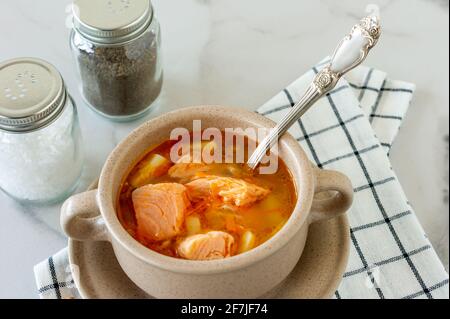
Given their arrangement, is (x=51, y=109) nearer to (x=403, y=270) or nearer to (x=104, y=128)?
(x=104, y=128)

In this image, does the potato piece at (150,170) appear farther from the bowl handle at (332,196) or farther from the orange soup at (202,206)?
the bowl handle at (332,196)

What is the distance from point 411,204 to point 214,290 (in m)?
0.49

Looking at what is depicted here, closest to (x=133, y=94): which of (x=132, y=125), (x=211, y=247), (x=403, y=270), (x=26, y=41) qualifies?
(x=132, y=125)

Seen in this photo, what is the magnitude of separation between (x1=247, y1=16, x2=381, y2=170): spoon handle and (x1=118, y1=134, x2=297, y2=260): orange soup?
0.03 meters

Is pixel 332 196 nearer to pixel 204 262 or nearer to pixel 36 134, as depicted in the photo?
pixel 204 262

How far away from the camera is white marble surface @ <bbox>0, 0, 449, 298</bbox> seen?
131 centimetres

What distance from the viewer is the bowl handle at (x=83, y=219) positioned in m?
0.97

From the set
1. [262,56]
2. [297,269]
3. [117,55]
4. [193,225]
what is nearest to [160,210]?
[193,225]

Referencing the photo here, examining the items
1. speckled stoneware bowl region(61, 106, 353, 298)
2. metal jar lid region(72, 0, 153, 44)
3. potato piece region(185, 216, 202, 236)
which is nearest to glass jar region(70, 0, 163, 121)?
metal jar lid region(72, 0, 153, 44)

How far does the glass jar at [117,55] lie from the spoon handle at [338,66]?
12.2 inches

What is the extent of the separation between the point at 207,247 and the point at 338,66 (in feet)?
1.00

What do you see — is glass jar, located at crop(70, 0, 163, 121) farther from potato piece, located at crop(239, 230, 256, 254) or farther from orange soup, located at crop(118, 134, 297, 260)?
potato piece, located at crop(239, 230, 256, 254)

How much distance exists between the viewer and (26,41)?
146cm

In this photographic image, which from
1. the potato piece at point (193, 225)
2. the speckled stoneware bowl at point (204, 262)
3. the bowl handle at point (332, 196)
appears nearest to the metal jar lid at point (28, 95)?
the speckled stoneware bowl at point (204, 262)
